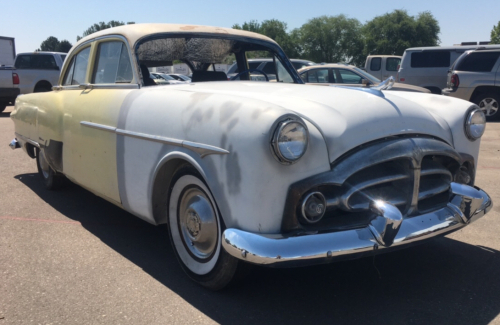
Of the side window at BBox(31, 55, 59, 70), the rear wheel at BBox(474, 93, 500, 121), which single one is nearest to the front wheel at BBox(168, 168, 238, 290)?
the rear wheel at BBox(474, 93, 500, 121)

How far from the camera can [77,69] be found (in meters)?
4.73

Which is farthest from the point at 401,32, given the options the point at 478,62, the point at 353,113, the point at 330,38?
the point at 353,113

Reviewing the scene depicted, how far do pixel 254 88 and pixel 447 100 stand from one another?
1352 millimetres

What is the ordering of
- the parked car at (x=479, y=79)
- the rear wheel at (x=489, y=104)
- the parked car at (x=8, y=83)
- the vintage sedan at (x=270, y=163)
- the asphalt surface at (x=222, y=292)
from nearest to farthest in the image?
the vintage sedan at (x=270, y=163) < the asphalt surface at (x=222, y=292) < the parked car at (x=479, y=79) < the rear wheel at (x=489, y=104) < the parked car at (x=8, y=83)

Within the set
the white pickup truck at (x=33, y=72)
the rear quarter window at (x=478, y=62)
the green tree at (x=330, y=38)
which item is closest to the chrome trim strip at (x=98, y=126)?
the rear quarter window at (x=478, y=62)

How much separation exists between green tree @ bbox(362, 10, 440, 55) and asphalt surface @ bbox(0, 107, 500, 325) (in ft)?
196

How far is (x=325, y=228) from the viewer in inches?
101

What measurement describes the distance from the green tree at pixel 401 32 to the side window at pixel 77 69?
5877cm

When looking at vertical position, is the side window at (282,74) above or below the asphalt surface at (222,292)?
above

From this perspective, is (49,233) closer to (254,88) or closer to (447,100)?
(254,88)

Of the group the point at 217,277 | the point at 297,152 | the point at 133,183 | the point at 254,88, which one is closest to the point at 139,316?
the point at 217,277

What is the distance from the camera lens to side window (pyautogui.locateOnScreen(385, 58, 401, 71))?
18.1m

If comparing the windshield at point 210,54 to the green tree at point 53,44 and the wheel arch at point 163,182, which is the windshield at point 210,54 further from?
the green tree at point 53,44

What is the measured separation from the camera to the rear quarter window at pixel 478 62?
12.4m
